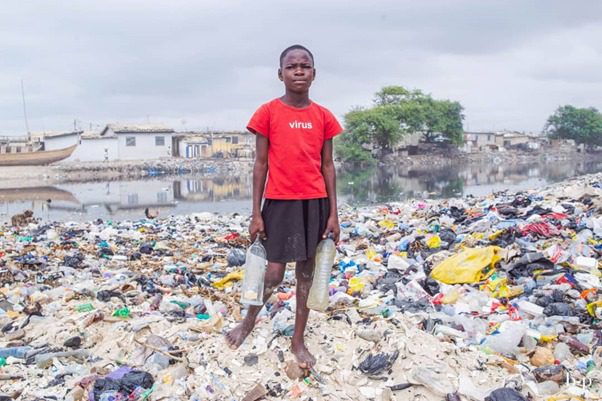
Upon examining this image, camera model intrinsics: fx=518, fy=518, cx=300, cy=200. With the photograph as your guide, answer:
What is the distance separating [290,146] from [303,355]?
42.1 inches

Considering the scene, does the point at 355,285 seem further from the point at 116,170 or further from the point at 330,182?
the point at 116,170

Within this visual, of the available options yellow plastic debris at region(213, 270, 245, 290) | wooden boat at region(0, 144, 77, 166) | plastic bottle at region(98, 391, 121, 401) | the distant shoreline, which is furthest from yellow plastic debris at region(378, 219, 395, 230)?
wooden boat at region(0, 144, 77, 166)

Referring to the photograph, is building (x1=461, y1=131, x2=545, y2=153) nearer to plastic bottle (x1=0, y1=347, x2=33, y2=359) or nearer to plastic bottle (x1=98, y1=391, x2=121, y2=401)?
plastic bottle (x1=0, y1=347, x2=33, y2=359)

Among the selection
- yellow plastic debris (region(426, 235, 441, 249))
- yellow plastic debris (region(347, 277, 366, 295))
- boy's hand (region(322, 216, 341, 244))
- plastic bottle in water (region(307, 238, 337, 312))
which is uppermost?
boy's hand (region(322, 216, 341, 244))

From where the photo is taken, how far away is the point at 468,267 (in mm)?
4445

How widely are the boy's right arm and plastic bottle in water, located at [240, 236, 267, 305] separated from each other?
77 millimetres

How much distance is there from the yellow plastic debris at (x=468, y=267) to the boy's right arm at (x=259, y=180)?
2.46m

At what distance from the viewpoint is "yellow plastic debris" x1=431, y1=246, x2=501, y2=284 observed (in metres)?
4.38

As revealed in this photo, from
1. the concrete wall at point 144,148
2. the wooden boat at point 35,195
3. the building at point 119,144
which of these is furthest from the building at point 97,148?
the wooden boat at point 35,195

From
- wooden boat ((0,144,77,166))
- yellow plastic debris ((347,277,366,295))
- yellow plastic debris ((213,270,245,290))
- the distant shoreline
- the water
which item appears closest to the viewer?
yellow plastic debris ((347,277,366,295))

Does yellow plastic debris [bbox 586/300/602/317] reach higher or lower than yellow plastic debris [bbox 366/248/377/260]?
higher

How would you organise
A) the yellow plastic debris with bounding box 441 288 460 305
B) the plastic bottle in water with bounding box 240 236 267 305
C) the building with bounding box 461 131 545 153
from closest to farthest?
the plastic bottle in water with bounding box 240 236 267 305 < the yellow plastic debris with bounding box 441 288 460 305 < the building with bounding box 461 131 545 153

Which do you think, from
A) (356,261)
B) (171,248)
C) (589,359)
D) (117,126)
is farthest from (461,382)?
(117,126)

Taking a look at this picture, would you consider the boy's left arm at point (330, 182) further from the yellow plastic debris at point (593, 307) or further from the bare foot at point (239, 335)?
the yellow plastic debris at point (593, 307)
